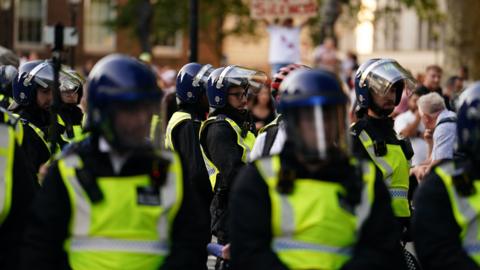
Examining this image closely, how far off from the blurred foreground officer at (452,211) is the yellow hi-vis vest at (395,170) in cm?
246

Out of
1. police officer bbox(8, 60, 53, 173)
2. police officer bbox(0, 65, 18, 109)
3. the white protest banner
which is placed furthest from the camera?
the white protest banner

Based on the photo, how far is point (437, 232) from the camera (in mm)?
5051

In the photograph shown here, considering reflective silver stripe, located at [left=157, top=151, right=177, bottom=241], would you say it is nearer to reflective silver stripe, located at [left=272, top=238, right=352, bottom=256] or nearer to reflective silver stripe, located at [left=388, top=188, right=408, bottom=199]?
reflective silver stripe, located at [left=272, top=238, right=352, bottom=256]

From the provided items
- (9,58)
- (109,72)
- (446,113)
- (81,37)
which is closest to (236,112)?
(446,113)

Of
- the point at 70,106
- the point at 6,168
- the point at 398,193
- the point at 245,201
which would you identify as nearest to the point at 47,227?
the point at 6,168

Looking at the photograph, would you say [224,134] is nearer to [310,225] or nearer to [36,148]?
[36,148]

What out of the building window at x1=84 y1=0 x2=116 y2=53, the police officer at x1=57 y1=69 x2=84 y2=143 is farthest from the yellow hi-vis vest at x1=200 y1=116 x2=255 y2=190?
the building window at x1=84 y1=0 x2=116 y2=53

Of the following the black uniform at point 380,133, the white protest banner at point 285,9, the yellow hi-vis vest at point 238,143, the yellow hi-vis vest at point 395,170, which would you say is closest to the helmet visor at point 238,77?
the yellow hi-vis vest at point 238,143

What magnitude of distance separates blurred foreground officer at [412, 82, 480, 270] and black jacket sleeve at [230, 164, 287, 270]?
611 millimetres

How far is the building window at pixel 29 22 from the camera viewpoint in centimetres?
4472

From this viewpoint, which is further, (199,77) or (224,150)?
(199,77)

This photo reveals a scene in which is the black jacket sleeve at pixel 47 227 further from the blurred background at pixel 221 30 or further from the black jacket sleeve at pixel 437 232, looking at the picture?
the blurred background at pixel 221 30

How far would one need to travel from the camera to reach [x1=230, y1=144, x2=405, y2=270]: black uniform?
4.92 metres

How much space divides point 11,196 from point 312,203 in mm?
1331
